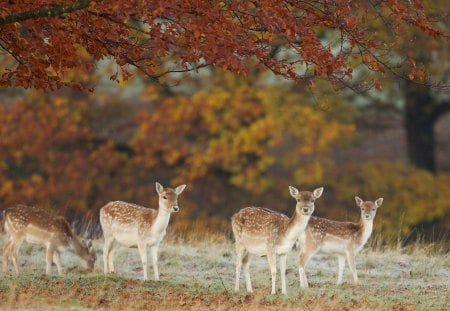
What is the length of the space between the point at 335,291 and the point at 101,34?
14.2 feet

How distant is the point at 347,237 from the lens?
14.2 meters

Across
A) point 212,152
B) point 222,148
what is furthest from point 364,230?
point 212,152

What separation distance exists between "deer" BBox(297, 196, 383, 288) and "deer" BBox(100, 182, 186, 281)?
1.82 metres

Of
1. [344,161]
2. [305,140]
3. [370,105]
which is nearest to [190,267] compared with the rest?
[305,140]

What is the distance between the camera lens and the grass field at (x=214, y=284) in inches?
452

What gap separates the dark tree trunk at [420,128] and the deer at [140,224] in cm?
1574

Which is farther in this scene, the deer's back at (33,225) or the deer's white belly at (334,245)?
the deer's back at (33,225)

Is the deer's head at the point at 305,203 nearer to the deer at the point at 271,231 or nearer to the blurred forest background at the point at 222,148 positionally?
the deer at the point at 271,231

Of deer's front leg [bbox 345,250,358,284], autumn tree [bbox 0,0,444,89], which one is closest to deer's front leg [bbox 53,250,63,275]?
autumn tree [bbox 0,0,444,89]

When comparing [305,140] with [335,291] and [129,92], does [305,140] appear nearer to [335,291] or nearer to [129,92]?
[129,92]

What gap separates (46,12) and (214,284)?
4519mm

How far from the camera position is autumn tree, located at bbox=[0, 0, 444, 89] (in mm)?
11117

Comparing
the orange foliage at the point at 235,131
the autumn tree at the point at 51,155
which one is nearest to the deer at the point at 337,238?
the orange foliage at the point at 235,131

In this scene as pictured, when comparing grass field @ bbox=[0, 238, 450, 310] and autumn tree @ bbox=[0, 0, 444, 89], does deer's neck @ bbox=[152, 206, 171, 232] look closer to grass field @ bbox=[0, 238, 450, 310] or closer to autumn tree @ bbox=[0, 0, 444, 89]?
grass field @ bbox=[0, 238, 450, 310]
